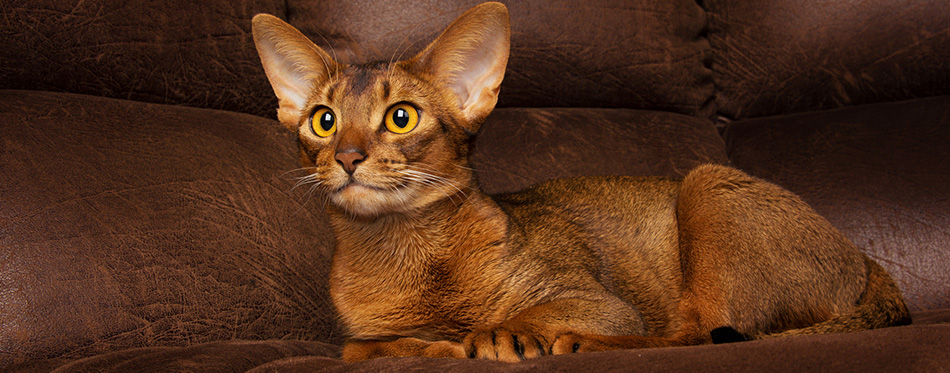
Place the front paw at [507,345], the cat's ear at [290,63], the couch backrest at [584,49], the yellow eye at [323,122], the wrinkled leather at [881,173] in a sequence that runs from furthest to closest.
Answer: the wrinkled leather at [881,173], the couch backrest at [584,49], the cat's ear at [290,63], the yellow eye at [323,122], the front paw at [507,345]

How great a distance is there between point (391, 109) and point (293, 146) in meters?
0.88

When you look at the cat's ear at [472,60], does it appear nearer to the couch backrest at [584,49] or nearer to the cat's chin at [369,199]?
the cat's chin at [369,199]

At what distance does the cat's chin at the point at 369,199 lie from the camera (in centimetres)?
158

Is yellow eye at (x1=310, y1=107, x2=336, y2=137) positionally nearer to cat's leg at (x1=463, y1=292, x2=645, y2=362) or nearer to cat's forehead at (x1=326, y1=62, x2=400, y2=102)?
cat's forehead at (x1=326, y1=62, x2=400, y2=102)

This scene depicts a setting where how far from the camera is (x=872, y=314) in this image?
5.12ft

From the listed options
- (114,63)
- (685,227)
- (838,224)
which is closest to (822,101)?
(838,224)

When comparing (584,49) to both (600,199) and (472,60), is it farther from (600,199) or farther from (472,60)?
(472,60)

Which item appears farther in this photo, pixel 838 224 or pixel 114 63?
pixel 838 224

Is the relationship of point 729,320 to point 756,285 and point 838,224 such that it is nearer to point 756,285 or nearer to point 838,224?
point 756,285

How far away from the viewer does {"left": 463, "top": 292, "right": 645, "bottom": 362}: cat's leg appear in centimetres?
134

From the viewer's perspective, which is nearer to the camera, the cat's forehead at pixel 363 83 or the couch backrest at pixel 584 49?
the cat's forehead at pixel 363 83

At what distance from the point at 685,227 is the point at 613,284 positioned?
1.03ft

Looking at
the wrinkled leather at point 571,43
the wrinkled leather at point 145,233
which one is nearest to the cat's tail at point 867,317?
the wrinkled leather at point 145,233

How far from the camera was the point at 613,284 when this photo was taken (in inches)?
79.1
